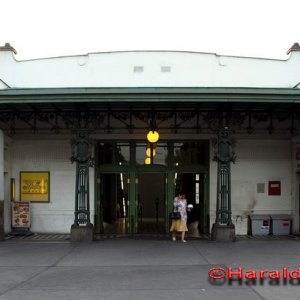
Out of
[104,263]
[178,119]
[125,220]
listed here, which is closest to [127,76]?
[178,119]

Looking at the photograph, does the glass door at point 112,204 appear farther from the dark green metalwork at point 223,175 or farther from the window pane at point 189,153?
the dark green metalwork at point 223,175

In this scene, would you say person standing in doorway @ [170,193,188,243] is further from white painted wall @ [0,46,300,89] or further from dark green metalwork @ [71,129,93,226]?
white painted wall @ [0,46,300,89]

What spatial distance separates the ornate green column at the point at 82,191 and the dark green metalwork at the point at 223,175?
4041mm

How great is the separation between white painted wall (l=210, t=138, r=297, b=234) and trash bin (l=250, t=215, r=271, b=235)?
0.31 m

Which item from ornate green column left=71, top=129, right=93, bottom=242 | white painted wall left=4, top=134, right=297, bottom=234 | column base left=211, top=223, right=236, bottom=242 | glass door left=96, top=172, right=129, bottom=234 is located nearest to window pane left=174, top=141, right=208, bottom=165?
white painted wall left=4, top=134, right=297, bottom=234

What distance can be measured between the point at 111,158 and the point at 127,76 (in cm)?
298

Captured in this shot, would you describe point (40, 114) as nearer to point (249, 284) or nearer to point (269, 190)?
point (269, 190)

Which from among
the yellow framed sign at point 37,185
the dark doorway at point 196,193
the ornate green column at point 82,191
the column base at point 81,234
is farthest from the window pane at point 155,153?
the column base at point 81,234

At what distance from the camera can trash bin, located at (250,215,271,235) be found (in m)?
17.4

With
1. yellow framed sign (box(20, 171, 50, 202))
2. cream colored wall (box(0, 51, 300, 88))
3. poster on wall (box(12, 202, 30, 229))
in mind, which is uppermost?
cream colored wall (box(0, 51, 300, 88))

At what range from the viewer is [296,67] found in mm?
17984

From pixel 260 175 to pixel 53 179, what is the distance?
7.36 meters

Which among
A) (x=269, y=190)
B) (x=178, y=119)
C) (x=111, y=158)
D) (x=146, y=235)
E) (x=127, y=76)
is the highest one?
(x=127, y=76)

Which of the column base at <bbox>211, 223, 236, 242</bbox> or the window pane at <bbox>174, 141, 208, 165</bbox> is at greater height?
the window pane at <bbox>174, 141, 208, 165</bbox>
